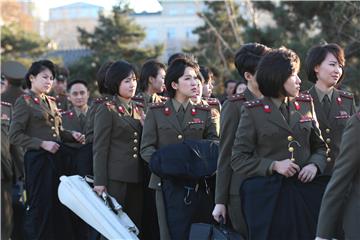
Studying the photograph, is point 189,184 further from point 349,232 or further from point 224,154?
point 349,232

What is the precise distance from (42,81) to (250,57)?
10.3ft

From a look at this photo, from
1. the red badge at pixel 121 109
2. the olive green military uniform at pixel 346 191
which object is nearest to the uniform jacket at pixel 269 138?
the olive green military uniform at pixel 346 191

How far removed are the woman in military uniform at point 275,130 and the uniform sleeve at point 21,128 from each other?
3.30 meters

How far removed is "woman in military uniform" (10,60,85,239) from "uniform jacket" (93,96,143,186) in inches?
46.1

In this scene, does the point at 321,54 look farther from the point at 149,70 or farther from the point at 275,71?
the point at 149,70

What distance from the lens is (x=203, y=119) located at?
580 cm

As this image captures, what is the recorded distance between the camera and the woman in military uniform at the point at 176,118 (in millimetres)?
5656

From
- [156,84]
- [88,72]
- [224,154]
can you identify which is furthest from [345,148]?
[88,72]

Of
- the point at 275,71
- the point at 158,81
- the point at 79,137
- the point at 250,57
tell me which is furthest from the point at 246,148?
the point at 79,137

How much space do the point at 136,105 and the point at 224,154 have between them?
6.36ft

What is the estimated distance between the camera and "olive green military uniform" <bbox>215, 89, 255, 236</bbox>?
4.71 metres

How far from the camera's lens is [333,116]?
5.16 m

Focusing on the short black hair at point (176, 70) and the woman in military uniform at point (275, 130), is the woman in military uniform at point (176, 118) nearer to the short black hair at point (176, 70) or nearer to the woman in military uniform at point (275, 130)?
the short black hair at point (176, 70)

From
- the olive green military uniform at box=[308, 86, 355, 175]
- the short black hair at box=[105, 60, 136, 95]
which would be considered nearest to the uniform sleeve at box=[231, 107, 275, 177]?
the olive green military uniform at box=[308, 86, 355, 175]
